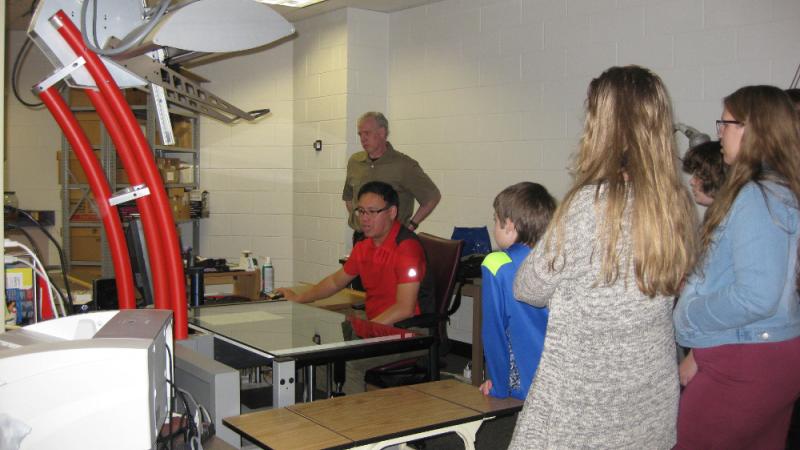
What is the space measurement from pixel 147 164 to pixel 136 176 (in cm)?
5

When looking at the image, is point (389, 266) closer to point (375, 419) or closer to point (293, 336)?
point (293, 336)

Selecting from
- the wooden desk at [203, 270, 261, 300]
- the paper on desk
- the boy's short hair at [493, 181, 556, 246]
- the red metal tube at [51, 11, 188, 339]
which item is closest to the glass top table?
the paper on desk

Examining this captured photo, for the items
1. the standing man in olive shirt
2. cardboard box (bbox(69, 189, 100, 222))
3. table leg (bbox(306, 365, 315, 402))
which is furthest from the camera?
cardboard box (bbox(69, 189, 100, 222))

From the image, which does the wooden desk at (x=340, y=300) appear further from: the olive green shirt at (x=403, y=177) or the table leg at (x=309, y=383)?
the olive green shirt at (x=403, y=177)

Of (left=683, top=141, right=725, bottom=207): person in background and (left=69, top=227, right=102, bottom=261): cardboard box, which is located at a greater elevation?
(left=683, top=141, right=725, bottom=207): person in background

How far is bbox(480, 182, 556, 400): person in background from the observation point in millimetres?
1919

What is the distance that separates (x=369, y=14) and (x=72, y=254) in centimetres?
319

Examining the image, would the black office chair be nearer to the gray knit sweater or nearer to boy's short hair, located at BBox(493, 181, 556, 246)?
boy's short hair, located at BBox(493, 181, 556, 246)

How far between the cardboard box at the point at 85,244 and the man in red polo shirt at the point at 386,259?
339 cm

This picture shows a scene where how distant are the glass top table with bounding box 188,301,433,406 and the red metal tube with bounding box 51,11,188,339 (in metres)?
0.28

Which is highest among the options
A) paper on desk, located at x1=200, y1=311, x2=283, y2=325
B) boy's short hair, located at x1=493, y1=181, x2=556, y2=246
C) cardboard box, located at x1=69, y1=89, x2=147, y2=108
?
cardboard box, located at x1=69, y1=89, x2=147, y2=108

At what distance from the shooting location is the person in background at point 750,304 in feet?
5.76

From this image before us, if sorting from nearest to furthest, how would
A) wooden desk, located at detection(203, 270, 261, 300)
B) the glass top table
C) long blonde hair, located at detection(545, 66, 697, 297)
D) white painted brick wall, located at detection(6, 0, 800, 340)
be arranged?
long blonde hair, located at detection(545, 66, 697, 297) < the glass top table < white painted brick wall, located at detection(6, 0, 800, 340) < wooden desk, located at detection(203, 270, 261, 300)

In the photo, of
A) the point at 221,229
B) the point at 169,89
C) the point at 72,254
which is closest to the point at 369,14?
the point at 221,229
